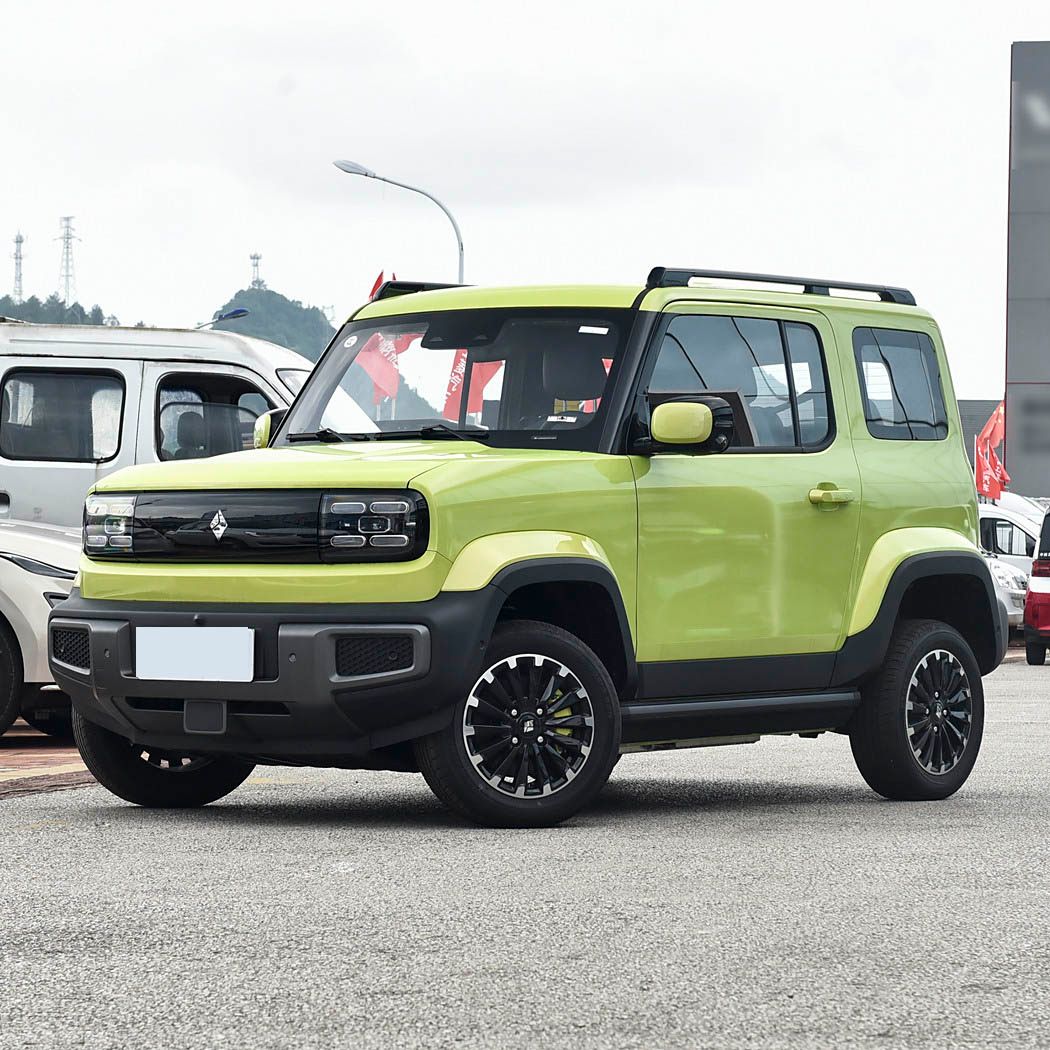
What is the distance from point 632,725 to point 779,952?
8.58 ft

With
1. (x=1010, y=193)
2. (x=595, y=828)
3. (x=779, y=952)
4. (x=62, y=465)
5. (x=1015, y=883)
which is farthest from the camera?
(x=1010, y=193)

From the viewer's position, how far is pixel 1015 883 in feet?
21.0

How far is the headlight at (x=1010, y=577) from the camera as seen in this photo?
26302mm

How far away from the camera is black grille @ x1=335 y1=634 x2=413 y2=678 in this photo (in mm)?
7102

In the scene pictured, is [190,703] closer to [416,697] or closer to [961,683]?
[416,697]

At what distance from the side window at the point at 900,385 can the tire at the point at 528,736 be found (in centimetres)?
214

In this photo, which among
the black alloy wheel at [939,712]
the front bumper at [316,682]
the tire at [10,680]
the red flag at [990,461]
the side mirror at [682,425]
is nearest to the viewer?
the front bumper at [316,682]

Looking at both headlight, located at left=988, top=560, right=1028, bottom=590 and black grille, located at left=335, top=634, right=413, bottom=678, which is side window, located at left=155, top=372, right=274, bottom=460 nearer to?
black grille, located at left=335, top=634, right=413, bottom=678

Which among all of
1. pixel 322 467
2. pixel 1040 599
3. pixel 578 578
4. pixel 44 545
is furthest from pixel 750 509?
pixel 1040 599

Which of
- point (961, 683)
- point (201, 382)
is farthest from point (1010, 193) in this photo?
point (961, 683)

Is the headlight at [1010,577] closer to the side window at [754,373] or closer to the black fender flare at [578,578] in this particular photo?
the side window at [754,373]

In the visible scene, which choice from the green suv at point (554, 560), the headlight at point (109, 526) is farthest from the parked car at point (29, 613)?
the headlight at point (109, 526)

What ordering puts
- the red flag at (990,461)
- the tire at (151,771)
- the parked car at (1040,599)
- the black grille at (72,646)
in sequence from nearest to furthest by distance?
1. the black grille at (72,646)
2. the tire at (151,771)
3. the parked car at (1040,599)
4. the red flag at (990,461)

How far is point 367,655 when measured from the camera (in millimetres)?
7117
